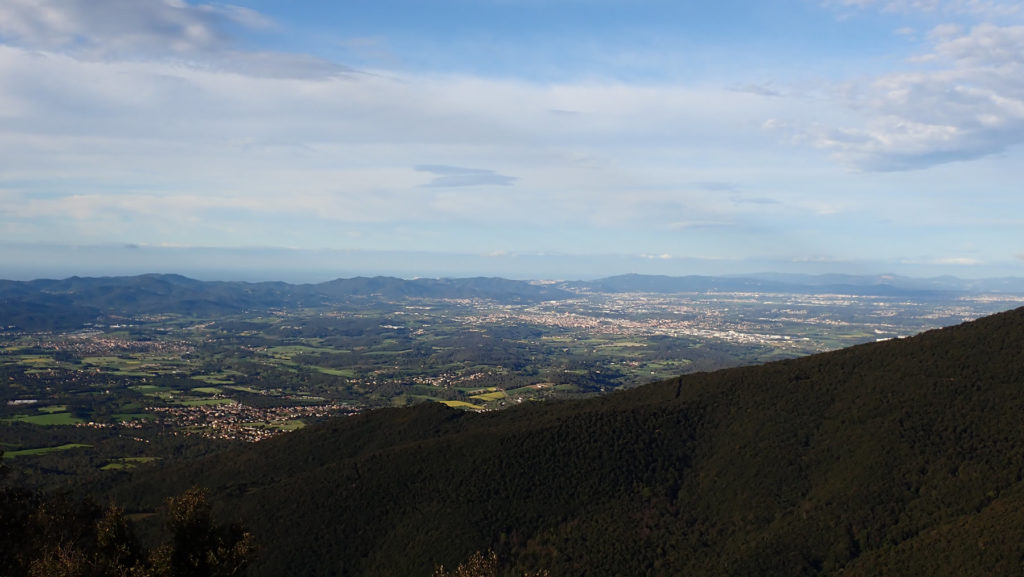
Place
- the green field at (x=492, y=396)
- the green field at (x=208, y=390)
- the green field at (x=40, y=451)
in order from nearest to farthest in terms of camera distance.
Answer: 1. the green field at (x=40, y=451)
2. the green field at (x=492, y=396)
3. the green field at (x=208, y=390)

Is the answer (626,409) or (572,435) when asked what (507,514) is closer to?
(572,435)

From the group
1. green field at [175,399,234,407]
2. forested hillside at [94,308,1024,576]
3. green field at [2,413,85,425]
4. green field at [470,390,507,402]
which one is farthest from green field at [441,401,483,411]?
green field at [2,413,85,425]

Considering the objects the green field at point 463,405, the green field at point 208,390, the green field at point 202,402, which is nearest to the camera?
the green field at point 463,405

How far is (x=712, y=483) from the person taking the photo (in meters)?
74.8

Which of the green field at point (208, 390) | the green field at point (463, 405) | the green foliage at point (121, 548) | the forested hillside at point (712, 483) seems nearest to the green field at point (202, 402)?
the green field at point (208, 390)

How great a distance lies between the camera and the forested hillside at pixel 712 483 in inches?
2367

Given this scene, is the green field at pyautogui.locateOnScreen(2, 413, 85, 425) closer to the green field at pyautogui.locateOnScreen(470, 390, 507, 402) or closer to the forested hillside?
the forested hillside

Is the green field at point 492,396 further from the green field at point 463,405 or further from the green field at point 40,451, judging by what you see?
the green field at point 40,451

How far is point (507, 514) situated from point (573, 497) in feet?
25.6

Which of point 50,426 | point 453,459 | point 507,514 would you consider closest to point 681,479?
point 507,514

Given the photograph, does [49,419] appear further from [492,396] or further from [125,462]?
[492,396]

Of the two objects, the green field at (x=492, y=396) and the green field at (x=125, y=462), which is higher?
the green field at (x=492, y=396)

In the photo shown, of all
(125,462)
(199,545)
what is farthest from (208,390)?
(199,545)

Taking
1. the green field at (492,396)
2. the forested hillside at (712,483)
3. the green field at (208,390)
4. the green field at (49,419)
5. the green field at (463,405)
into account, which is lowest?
the green field at (49,419)
